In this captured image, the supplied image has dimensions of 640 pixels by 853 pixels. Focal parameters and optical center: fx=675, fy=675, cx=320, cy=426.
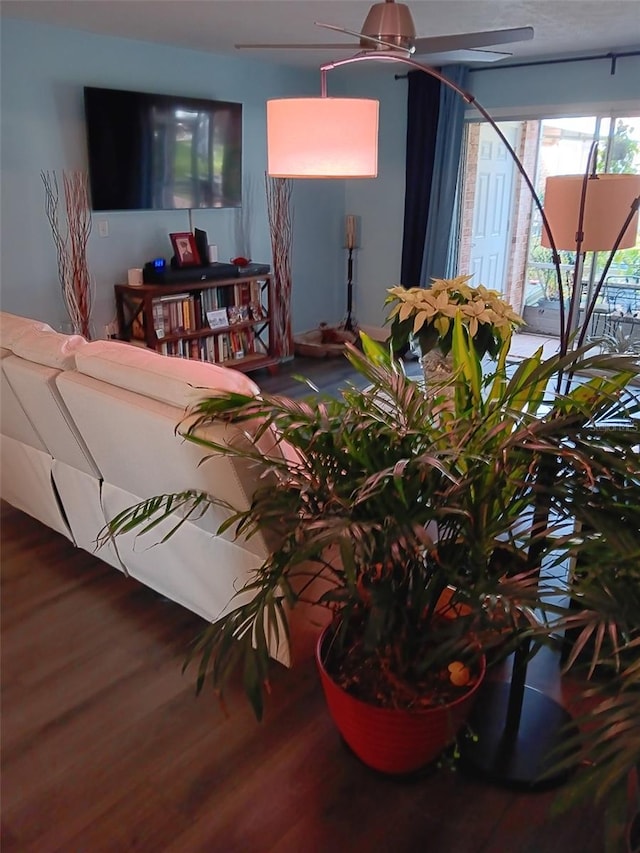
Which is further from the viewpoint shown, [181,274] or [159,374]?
[181,274]

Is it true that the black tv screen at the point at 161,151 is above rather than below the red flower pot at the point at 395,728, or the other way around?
above

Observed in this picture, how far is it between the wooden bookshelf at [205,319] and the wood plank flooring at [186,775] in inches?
100

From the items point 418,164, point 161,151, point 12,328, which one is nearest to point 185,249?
point 161,151

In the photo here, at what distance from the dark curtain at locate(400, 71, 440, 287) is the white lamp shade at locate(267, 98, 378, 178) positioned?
144 inches

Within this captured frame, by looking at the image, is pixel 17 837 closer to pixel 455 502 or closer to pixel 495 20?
pixel 455 502

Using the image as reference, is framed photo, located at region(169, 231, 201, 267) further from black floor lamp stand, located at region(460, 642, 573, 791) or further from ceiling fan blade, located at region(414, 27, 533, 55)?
black floor lamp stand, located at region(460, 642, 573, 791)

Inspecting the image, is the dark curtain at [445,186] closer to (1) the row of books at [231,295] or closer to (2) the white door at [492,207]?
(2) the white door at [492,207]

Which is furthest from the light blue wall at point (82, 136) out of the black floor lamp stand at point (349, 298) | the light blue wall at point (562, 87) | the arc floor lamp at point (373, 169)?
the arc floor lamp at point (373, 169)

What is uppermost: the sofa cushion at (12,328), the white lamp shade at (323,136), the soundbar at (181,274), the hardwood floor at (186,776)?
the white lamp shade at (323,136)

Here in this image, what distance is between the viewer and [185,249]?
15.5ft

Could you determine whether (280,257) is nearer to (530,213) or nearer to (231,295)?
(231,295)

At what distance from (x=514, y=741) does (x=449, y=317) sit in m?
1.21

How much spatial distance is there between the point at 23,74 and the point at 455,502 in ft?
12.5

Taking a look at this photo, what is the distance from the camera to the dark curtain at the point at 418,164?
521cm
